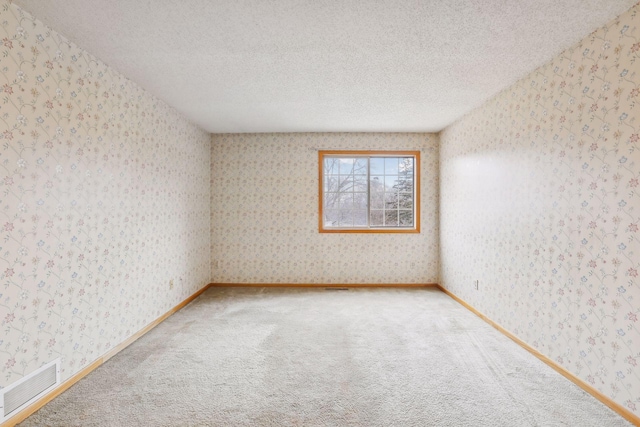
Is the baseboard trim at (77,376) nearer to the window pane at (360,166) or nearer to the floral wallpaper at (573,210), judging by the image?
the window pane at (360,166)

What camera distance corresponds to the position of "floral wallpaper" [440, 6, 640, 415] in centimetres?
198

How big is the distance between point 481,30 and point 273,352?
115 inches

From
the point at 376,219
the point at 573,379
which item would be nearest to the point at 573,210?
the point at 573,379

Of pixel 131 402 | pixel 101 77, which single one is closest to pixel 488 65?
pixel 101 77

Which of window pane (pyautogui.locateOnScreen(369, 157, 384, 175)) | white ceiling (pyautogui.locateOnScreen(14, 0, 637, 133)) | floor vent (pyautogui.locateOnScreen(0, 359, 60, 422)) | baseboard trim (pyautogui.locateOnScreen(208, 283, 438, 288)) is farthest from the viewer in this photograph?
window pane (pyautogui.locateOnScreen(369, 157, 384, 175))

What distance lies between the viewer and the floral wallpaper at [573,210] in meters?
1.98

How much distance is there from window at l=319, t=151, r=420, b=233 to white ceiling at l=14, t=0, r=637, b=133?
1606 mm

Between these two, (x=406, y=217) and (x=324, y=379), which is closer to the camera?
(x=324, y=379)

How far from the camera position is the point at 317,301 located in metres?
4.43

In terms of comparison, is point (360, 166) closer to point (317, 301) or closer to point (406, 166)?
point (406, 166)

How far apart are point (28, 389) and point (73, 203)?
1214mm

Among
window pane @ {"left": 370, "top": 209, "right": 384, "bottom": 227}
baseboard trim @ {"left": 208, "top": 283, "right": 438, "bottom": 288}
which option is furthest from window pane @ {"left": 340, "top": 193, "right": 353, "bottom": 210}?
baseboard trim @ {"left": 208, "top": 283, "right": 438, "bottom": 288}

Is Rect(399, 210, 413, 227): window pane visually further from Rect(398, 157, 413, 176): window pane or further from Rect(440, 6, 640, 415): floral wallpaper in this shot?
Rect(440, 6, 640, 415): floral wallpaper

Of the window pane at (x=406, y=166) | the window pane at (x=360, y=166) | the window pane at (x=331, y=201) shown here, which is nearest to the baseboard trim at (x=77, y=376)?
the window pane at (x=331, y=201)
